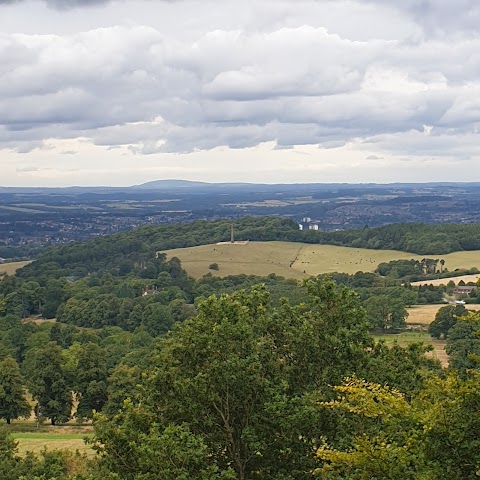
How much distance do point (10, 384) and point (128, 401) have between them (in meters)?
45.2

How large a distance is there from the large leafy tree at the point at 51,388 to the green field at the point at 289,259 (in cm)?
8818

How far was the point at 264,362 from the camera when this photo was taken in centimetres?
2059

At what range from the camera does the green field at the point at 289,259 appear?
522ft

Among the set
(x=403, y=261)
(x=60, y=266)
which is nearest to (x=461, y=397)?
(x=403, y=261)

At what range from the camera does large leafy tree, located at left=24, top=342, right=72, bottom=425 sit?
64.0 meters

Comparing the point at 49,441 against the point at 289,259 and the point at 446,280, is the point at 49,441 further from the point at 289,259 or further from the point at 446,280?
the point at 289,259

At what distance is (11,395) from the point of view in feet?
198

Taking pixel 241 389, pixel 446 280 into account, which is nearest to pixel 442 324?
pixel 446 280

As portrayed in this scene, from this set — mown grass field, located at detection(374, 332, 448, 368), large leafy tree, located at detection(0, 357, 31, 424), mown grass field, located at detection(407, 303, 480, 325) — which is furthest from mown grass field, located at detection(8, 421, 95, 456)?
mown grass field, located at detection(407, 303, 480, 325)

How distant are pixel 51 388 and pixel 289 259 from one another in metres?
115

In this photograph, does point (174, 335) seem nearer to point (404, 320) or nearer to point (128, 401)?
point (128, 401)

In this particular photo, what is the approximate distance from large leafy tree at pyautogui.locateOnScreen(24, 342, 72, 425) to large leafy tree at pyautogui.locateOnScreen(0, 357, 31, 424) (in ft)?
9.28

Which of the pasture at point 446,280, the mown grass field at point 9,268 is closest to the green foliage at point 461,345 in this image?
the pasture at point 446,280

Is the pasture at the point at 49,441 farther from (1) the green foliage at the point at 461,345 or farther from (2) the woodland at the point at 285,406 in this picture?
(1) the green foliage at the point at 461,345
